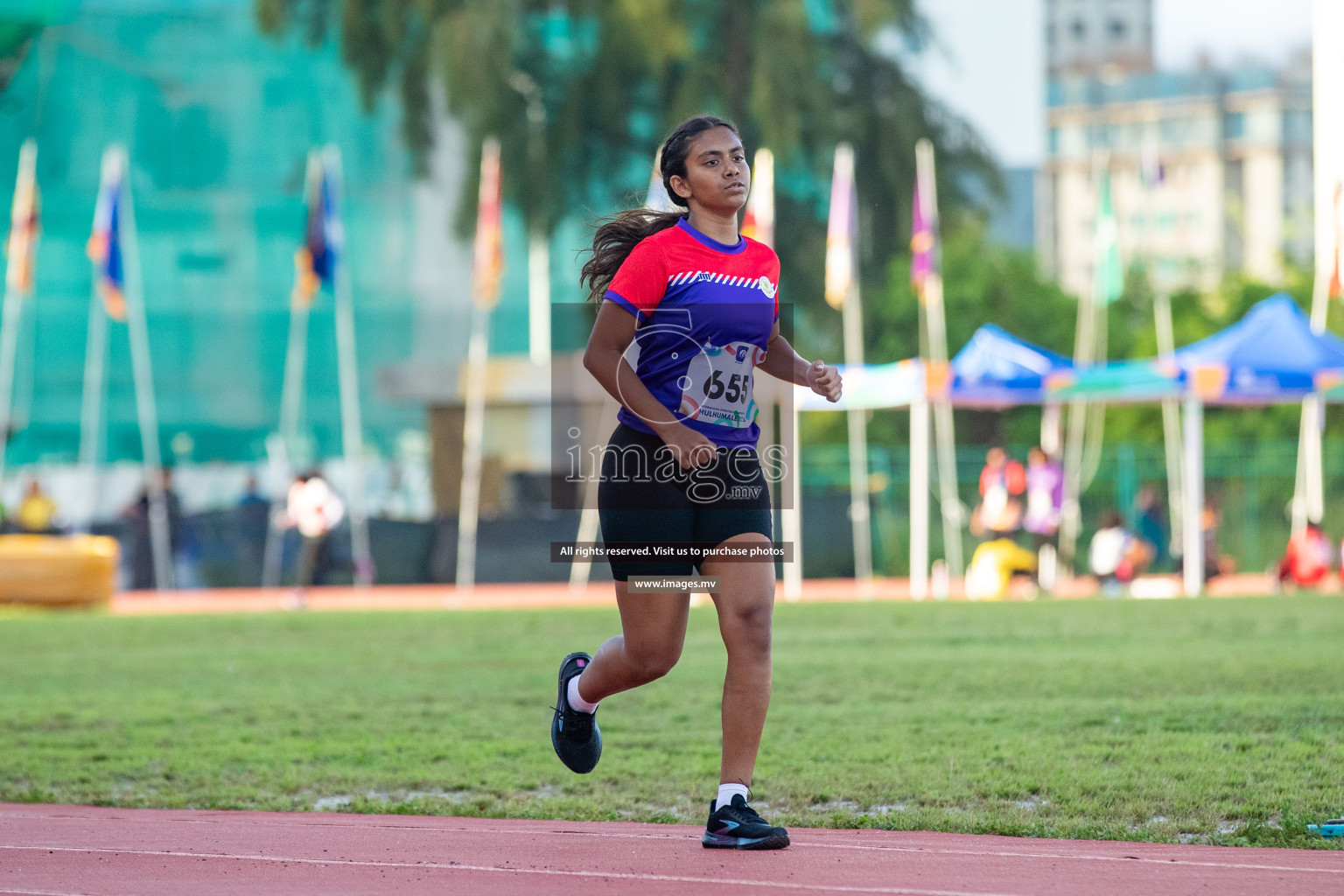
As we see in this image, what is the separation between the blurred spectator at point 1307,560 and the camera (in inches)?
846

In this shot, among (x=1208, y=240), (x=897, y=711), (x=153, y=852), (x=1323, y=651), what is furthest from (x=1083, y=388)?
(x=1208, y=240)

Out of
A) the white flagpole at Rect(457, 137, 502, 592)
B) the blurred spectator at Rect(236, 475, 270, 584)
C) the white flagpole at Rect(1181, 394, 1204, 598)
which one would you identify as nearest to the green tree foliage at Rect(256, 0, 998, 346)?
the white flagpole at Rect(457, 137, 502, 592)

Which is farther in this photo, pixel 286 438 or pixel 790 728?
pixel 286 438

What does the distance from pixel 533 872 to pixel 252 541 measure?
75.3ft

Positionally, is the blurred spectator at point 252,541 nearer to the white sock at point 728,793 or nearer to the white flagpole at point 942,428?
the white flagpole at point 942,428

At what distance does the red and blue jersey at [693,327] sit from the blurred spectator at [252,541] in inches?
884

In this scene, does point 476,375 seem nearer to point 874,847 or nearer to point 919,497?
point 919,497

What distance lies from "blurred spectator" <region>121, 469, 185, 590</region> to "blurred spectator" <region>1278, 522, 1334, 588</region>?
619 inches

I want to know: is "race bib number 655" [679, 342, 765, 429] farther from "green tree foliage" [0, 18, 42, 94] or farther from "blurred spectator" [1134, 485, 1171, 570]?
"blurred spectator" [1134, 485, 1171, 570]

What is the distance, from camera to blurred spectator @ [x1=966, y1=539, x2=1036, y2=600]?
2223 cm

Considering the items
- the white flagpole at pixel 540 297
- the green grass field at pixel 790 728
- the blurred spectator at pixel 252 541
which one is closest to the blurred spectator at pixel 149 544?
the blurred spectator at pixel 252 541

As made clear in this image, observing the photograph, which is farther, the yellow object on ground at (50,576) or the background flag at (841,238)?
the background flag at (841,238)

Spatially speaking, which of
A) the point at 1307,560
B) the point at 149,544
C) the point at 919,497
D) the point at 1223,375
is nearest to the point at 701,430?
the point at 1223,375

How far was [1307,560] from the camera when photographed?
2152 cm
